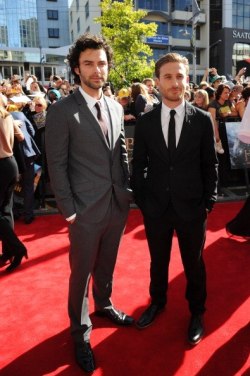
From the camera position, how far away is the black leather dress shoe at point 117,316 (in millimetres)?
2785

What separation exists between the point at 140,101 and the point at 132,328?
4.43m

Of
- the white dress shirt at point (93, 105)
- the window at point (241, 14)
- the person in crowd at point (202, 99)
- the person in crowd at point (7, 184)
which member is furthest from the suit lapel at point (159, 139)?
the window at point (241, 14)

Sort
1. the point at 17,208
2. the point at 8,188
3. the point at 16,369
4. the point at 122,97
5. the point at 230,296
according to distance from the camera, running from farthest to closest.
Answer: the point at 122,97 < the point at 17,208 < the point at 8,188 < the point at 230,296 < the point at 16,369

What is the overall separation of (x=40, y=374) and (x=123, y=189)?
1346 millimetres

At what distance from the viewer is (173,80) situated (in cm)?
233

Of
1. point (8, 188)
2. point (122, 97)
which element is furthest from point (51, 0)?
point (8, 188)

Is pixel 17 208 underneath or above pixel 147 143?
underneath

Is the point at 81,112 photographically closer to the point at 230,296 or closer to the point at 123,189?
the point at 123,189

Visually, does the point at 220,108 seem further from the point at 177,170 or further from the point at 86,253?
the point at 86,253

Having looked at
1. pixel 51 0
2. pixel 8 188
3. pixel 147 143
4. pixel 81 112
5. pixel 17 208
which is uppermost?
pixel 51 0

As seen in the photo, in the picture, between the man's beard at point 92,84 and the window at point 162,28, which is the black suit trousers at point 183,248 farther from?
the window at point 162,28

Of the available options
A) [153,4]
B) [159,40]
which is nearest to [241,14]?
[159,40]

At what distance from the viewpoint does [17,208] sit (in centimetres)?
550

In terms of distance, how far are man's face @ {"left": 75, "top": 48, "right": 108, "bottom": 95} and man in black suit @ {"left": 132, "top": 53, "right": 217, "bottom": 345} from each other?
41 centimetres
